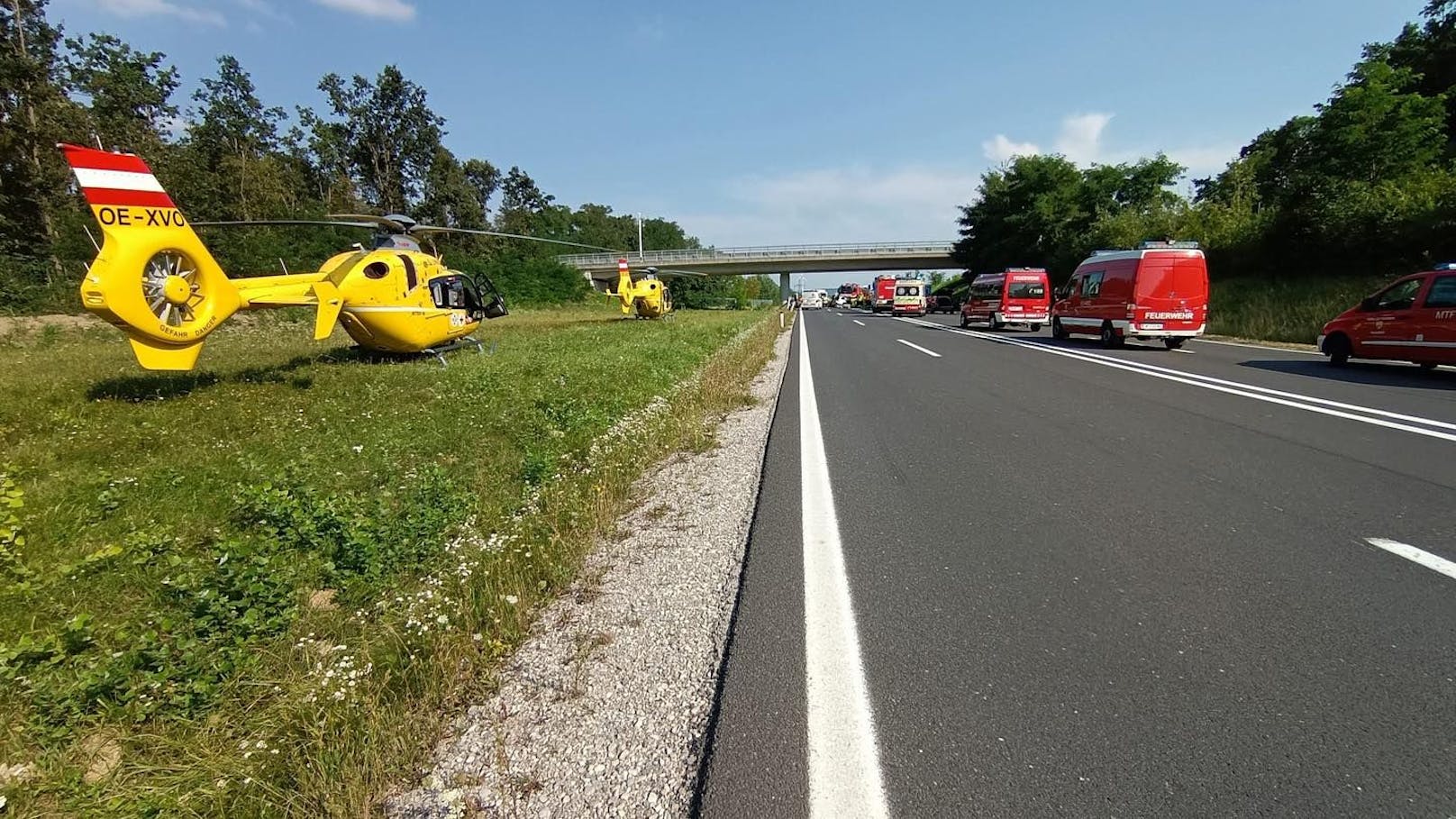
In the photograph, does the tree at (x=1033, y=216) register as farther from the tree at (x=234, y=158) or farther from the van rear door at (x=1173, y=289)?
the tree at (x=234, y=158)

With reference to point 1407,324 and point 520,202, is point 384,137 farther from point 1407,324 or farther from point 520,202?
point 1407,324

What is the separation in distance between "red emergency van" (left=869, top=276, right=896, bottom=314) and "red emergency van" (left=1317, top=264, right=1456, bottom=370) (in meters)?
34.8

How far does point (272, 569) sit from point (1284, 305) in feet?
91.1

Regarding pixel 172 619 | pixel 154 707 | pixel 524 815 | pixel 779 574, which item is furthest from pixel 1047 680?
pixel 172 619

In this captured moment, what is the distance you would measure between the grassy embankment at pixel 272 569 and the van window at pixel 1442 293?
11585mm

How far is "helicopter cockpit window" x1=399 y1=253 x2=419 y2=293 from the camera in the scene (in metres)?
12.1

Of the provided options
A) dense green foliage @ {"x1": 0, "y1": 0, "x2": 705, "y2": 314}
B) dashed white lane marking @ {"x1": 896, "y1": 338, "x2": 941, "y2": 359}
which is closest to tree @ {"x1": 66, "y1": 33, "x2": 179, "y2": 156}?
dense green foliage @ {"x1": 0, "y1": 0, "x2": 705, "y2": 314}

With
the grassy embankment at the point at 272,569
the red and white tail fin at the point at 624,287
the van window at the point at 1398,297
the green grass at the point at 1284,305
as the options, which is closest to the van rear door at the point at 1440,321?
the van window at the point at 1398,297

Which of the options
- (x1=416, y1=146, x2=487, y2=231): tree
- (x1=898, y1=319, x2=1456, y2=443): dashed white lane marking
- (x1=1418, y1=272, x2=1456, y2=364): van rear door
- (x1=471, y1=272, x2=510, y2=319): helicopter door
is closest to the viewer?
(x1=898, y1=319, x2=1456, y2=443): dashed white lane marking

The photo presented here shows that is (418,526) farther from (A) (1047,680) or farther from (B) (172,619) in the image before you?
(A) (1047,680)

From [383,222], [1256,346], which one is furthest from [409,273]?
[1256,346]

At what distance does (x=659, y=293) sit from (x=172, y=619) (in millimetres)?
29645

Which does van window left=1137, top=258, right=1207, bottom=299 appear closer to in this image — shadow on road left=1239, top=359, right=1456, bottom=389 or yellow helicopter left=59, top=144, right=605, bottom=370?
shadow on road left=1239, top=359, right=1456, bottom=389

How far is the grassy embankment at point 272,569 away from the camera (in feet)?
7.59
